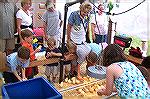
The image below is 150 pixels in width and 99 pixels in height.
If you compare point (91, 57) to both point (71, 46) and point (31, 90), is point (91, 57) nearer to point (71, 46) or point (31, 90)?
point (71, 46)

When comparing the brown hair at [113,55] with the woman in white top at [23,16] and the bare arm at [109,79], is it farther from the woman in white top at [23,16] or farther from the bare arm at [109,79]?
the woman in white top at [23,16]

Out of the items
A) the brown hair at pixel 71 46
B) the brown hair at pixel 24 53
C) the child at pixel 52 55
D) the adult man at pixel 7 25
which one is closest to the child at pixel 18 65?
the brown hair at pixel 24 53

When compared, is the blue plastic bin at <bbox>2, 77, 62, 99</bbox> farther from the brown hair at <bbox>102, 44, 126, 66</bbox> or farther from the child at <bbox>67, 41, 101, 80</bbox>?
the child at <bbox>67, 41, 101, 80</bbox>

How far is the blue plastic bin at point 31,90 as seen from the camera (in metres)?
1.59

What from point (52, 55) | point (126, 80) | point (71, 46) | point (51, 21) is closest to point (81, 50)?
point (71, 46)

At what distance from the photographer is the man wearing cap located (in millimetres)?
3457

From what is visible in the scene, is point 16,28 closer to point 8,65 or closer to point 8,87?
point 8,65

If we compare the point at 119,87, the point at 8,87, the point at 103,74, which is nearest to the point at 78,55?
the point at 103,74

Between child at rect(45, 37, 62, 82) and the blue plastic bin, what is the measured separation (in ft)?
3.58

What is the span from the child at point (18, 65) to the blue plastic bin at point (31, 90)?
2.65ft

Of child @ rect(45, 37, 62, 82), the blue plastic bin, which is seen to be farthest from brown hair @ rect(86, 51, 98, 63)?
the blue plastic bin

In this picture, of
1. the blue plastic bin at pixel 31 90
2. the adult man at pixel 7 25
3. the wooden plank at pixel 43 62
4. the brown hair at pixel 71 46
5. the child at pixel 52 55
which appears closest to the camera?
the blue plastic bin at pixel 31 90

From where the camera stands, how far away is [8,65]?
250 centimetres

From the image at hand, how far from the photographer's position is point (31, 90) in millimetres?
1681
